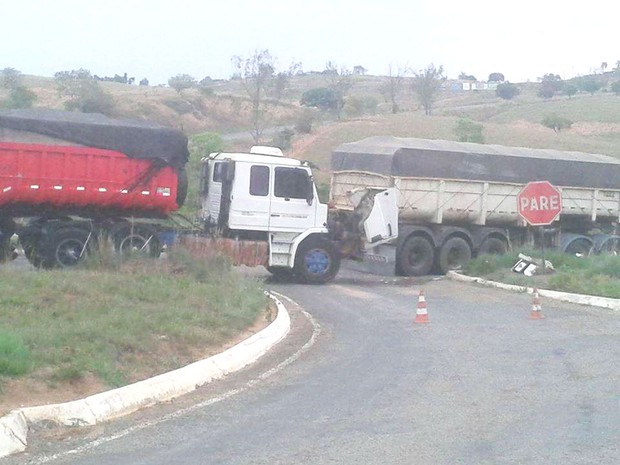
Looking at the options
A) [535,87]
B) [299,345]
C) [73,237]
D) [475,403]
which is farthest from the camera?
[535,87]

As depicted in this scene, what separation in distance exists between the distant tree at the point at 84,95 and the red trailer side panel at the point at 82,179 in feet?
94.3

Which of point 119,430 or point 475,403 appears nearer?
point 119,430

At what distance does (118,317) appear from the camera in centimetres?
1257

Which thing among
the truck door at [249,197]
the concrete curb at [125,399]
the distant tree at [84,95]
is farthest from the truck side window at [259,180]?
the distant tree at [84,95]

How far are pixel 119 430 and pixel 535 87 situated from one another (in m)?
126

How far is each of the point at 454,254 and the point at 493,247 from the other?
4.25 feet

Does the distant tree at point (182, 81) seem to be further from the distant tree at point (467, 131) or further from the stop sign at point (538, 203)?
the stop sign at point (538, 203)

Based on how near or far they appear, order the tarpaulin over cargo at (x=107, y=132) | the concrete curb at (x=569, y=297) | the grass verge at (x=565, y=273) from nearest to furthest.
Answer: the concrete curb at (x=569, y=297) < the tarpaulin over cargo at (x=107, y=132) < the grass verge at (x=565, y=273)

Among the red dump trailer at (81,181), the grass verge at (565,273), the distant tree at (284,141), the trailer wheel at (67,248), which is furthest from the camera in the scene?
the distant tree at (284,141)

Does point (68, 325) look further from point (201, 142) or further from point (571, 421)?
point (201, 142)

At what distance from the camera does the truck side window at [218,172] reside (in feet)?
73.8

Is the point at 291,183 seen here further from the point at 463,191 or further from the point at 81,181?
the point at 463,191

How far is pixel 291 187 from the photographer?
22.8 metres

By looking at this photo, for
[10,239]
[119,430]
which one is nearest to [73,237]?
[10,239]
